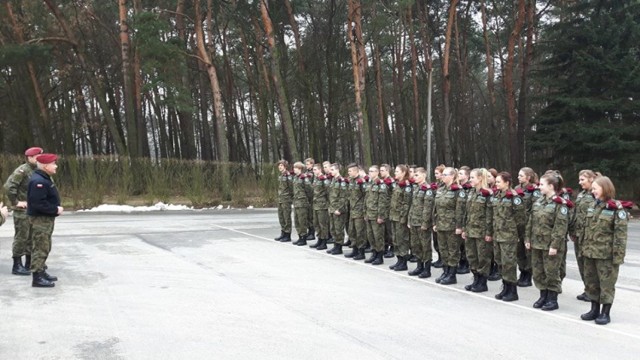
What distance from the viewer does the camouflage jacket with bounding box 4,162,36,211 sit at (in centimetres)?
848

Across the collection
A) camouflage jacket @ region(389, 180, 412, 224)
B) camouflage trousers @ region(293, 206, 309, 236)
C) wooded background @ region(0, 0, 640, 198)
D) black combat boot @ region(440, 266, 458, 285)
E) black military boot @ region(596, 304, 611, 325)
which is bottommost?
black military boot @ region(596, 304, 611, 325)

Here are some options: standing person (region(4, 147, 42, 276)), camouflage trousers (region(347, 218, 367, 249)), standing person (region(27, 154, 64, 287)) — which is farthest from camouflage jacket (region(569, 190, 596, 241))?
standing person (region(4, 147, 42, 276))

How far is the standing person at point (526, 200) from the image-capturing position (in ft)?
26.8

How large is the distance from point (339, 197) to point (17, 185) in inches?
224

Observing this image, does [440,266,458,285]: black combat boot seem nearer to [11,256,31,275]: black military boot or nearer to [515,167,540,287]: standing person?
[515,167,540,287]: standing person

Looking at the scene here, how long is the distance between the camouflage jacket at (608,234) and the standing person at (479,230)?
1.56 m

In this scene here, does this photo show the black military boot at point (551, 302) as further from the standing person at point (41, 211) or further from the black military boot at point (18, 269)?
the black military boot at point (18, 269)

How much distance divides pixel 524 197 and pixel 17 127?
1434 inches

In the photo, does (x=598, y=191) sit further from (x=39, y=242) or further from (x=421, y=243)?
(x=39, y=242)

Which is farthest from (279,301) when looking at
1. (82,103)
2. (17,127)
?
(82,103)

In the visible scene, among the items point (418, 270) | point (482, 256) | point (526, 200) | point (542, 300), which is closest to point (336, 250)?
point (418, 270)

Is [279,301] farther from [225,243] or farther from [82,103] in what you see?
[82,103]

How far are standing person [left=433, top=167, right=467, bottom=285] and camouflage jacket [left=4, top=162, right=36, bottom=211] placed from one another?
6.30 meters

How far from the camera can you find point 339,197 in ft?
37.2
